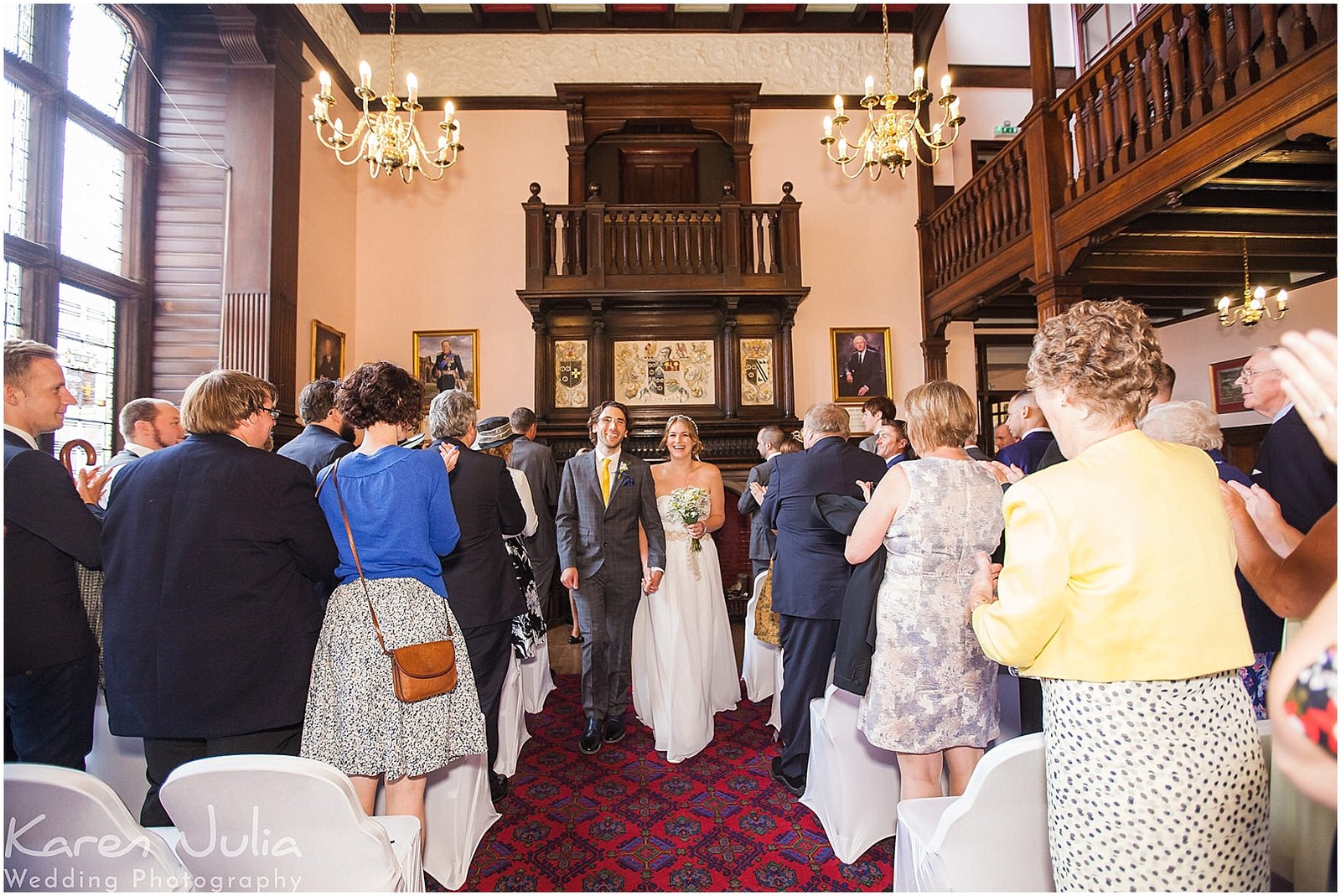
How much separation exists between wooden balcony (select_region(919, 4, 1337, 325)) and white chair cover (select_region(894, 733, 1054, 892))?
3652 millimetres

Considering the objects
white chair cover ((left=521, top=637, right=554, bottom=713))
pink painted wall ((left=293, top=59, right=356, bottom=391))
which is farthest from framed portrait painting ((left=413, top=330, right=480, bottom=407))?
white chair cover ((left=521, top=637, right=554, bottom=713))

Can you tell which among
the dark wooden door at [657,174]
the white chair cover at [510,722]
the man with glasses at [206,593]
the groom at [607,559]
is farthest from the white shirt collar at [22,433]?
the dark wooden door at [657,174]

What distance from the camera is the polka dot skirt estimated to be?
4.01ft

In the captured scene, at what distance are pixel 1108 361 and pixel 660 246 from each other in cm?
656

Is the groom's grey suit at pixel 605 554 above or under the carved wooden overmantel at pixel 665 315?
under

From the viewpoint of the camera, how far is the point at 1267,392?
227 cm

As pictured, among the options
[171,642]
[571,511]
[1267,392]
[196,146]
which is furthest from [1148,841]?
[196,146]

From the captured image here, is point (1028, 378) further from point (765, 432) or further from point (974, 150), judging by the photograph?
point (974, 150)

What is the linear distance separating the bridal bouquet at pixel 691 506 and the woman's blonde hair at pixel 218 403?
7.29 feet

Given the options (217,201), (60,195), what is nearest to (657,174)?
(217,201)

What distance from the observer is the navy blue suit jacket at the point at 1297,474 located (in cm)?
191

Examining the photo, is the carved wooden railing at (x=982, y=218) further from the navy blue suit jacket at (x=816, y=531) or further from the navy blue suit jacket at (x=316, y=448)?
the navy blue suit jacket at (x=316, y=448)

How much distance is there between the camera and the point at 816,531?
2.92 m

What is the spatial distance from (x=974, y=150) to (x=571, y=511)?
780 centimetres
